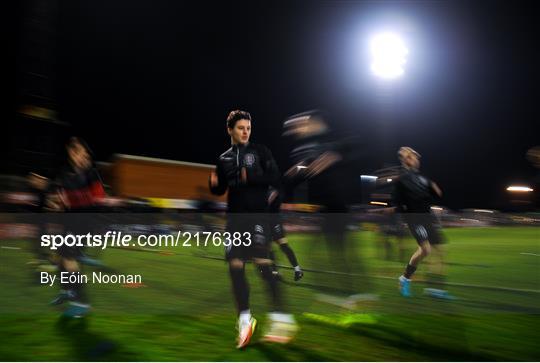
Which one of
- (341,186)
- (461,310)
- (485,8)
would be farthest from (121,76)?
(485,8)

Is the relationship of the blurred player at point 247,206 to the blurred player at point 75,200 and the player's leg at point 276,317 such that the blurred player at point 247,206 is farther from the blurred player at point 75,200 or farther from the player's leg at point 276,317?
the blurred player at point 75,200

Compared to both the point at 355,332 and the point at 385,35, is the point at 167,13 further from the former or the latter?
the point at 355,332

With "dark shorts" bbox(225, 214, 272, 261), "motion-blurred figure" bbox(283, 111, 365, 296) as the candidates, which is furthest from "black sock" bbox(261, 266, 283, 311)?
"motion-blurred figure" bbox(283, 111, 365, 296)

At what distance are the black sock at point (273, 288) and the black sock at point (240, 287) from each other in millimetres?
173

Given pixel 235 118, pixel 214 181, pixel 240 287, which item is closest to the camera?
pixel 240 287

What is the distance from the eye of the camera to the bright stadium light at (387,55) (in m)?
4.72

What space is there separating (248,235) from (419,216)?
5.98 ft

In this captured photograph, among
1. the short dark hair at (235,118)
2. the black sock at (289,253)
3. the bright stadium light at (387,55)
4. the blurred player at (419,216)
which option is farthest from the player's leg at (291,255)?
the bright stadium light at (387,55)

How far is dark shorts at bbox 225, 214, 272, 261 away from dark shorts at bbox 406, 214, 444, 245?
1658mm

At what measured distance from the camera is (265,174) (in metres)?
3.35

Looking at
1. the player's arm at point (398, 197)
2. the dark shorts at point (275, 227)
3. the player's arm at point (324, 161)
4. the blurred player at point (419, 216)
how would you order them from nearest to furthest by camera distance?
1. the dark shorts at point (275, 227)
2. the player's arm at point (324, 161)
3. the blurred player at point (419, 216)
4. the player's arm at point (398, 197)

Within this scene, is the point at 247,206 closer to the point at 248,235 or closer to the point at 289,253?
the point at 248,235

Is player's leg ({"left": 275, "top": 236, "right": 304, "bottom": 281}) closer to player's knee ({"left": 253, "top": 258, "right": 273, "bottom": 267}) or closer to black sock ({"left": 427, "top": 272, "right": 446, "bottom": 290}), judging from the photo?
player's knee ({"left": 253, "top": 258, "right": 273, "bottom": 267})

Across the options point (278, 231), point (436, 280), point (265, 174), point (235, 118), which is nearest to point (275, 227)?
point (278, 231)
